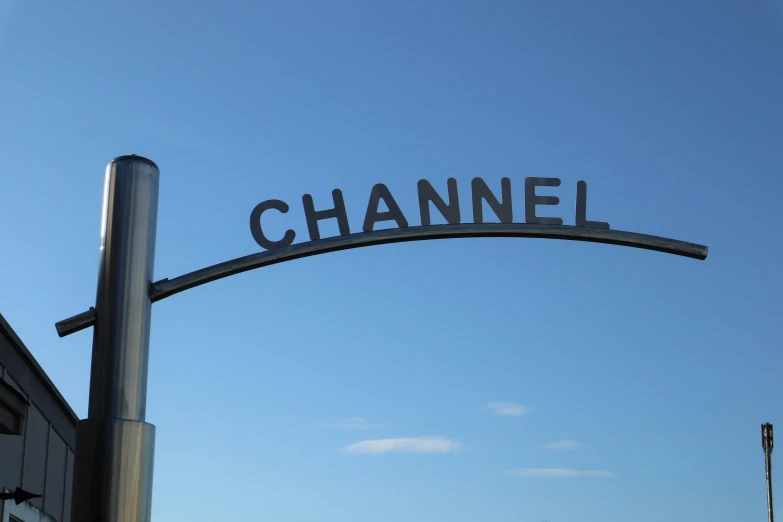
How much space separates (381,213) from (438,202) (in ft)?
1.46

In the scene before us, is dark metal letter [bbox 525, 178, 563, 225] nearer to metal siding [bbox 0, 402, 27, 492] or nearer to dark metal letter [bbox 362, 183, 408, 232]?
dark metal letter [bbox 362, 183, 408, 232]

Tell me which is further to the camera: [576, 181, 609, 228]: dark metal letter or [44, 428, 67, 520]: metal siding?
[44, 428, 67, 520]: metal siding

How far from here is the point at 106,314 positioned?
6742mm

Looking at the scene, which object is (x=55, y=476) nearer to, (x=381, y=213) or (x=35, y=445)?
(x=35, y=445)

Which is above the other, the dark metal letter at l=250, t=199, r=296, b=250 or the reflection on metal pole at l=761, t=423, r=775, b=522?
the reflection on metal pole at l=761, t=423, r=775, b=522

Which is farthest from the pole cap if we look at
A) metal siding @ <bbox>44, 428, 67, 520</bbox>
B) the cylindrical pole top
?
metal siding @ <bbox>44, 428, 67, 520</bbox>

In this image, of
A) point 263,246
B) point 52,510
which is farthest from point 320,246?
point 52,510

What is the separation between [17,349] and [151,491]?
42.3ft

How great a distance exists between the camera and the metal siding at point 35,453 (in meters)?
20.0

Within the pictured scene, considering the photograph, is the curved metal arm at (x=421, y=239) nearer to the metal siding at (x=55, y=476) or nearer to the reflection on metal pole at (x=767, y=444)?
the metal siding at (x=55, y=476)

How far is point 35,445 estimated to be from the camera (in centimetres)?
2083

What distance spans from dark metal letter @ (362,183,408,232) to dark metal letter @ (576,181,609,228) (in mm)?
1269

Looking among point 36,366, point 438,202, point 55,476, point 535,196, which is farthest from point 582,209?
point 55,476

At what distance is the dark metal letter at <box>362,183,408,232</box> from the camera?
25.3 ft
